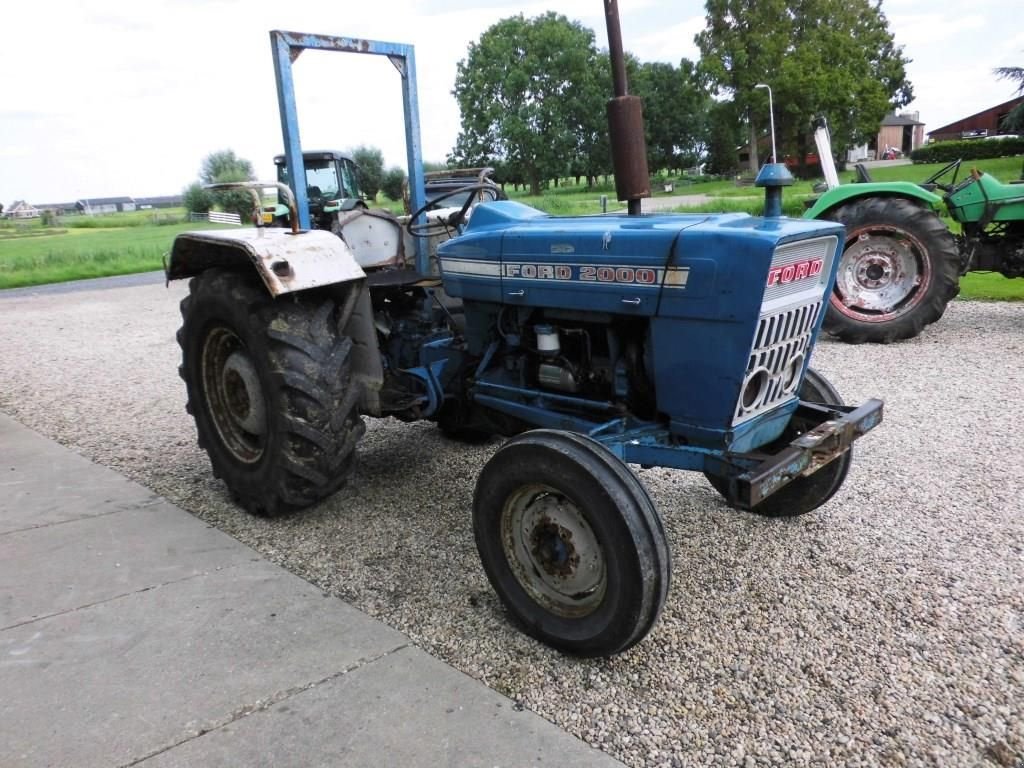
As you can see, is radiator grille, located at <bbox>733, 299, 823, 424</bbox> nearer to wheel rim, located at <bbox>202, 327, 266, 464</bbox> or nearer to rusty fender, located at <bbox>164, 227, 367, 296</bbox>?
rusty fender, located at <bbox>164, 227, 367, 296</bbox>

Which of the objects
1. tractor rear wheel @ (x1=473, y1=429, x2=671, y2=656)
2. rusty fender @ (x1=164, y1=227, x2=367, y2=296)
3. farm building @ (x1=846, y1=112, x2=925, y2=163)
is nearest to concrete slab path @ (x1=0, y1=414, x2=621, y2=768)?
tractor rear wheel @ (x1=473, y1=429, x2=671, y2=656)

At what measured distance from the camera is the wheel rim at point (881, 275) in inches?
269

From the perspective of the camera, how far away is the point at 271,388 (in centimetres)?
333

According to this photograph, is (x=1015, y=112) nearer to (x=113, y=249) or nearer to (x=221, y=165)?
(x=113, y=249)

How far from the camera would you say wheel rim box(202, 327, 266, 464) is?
368 cm

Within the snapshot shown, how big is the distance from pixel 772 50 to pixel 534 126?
15.0 meters

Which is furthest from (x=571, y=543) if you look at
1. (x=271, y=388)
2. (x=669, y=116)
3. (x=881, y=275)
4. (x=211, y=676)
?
(x=669, y=116)

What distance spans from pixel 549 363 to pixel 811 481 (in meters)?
1.26

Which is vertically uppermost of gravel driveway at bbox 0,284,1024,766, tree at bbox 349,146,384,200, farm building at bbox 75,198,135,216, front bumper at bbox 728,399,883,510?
farm building at bbox 75,198,135,216

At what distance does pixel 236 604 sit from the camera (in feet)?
9.78

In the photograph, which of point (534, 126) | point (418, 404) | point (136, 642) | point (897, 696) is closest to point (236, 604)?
point (136, 642)

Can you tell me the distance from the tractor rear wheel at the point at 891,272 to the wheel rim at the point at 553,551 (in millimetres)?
5153

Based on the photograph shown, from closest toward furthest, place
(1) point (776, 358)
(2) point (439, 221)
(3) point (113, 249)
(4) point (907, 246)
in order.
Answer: (1) point (776, 358)
(2) point (439, 221)
(4) point (907, 246)
(3) point (113, 249)

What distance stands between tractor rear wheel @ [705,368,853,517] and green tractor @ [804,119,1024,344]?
3956 mm
